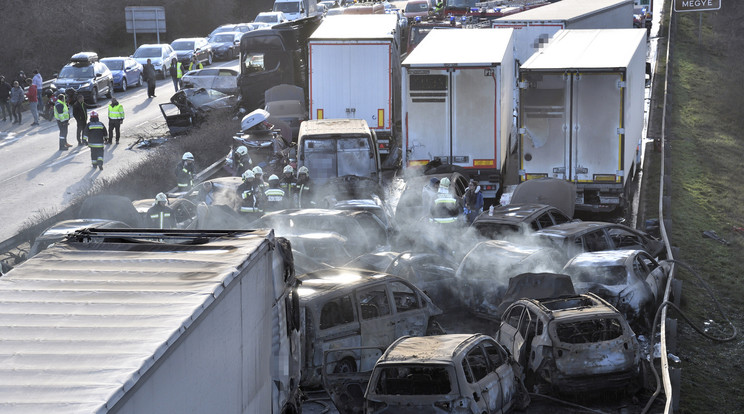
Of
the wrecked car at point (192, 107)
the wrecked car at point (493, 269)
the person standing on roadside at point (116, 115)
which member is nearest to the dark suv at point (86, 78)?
the wrecked car at point (192, 107)

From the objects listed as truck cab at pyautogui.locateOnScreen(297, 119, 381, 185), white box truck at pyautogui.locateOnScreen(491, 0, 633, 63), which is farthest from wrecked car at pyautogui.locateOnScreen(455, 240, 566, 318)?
white box truck at pyautogui.locateOnScreen(491, 0, 633, 63)

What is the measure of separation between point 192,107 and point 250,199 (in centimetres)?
1372

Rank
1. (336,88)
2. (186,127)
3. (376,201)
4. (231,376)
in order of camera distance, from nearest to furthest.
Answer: (231,376) → (376,201) → (336,88) → (186,127)

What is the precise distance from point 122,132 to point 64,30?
932 inches

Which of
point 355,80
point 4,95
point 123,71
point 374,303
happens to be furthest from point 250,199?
point 123,71

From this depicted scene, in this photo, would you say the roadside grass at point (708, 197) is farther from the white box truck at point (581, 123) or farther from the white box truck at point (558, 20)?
the white box truck at point (558, 20)

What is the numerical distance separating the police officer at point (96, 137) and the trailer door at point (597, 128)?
39.2 feet

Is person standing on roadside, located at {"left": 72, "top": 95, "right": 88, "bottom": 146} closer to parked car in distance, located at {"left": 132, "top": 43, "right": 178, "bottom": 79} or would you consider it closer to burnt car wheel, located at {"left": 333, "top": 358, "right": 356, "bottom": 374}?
parked car in distance, located at {"left": 132, "top": 43, "right": 178, "bottom": 79}

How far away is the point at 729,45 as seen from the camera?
50719mm

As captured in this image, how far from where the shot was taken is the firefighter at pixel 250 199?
56.7 feet

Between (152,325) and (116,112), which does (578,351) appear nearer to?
(152,325)

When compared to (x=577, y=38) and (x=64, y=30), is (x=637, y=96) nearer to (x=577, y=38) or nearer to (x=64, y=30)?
(x=577, y=38)

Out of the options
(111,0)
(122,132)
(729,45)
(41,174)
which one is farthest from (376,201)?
(111,0)

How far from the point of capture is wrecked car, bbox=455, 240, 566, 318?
527 inches
